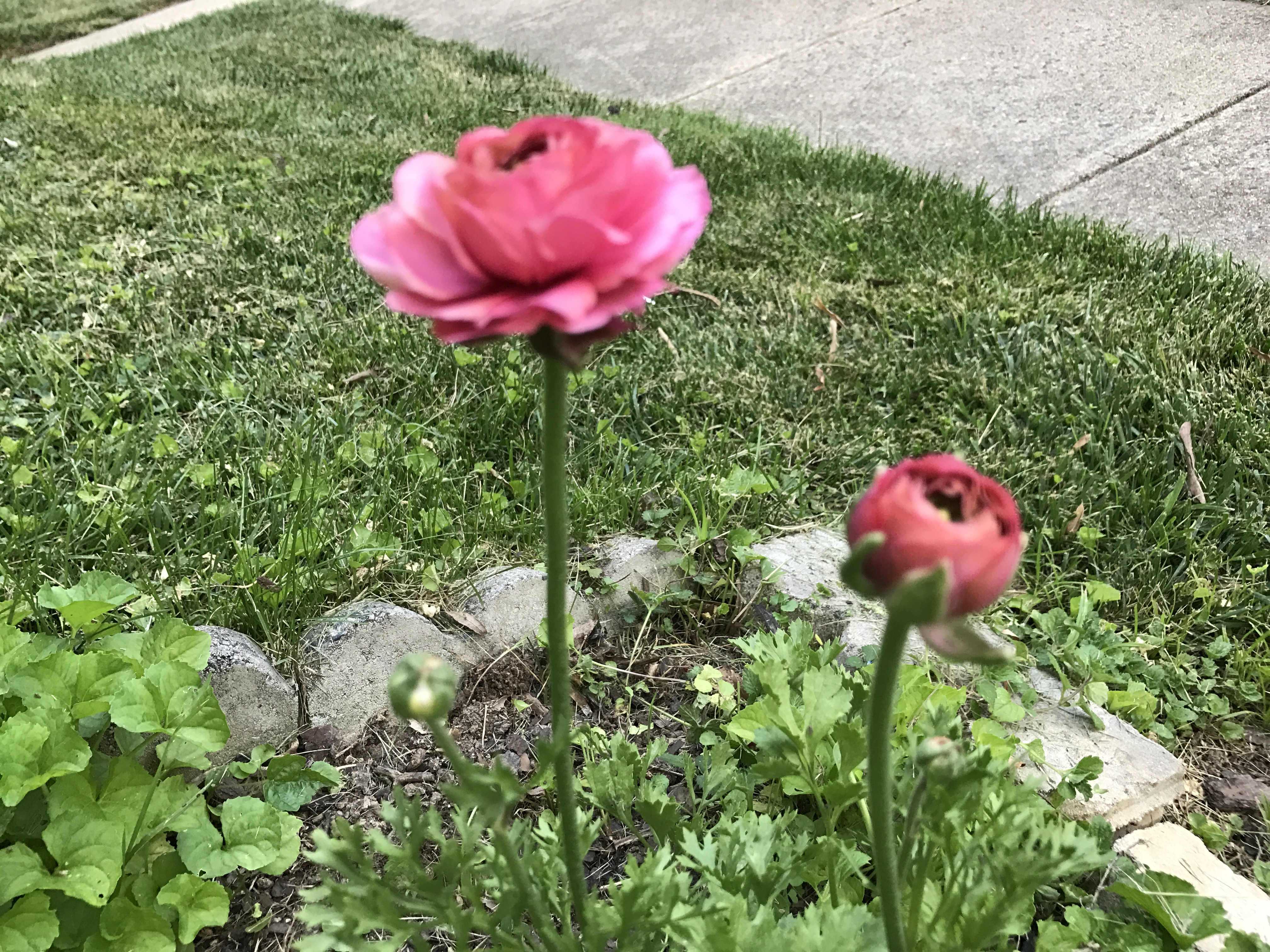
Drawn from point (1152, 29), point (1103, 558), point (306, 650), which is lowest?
point (1103, 558)

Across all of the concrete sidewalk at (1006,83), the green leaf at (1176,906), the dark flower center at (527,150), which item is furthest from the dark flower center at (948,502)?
the concrete sidewalk at (1006,83)

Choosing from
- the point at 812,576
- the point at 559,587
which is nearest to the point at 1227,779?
the point at 812,576

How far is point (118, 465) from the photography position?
7.21 feet

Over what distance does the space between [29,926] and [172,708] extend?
309 millimetres

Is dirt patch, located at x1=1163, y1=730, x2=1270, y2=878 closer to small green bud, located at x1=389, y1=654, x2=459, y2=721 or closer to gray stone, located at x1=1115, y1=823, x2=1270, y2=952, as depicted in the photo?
gray stone, located at x1=1115, y1=823, x2=1270, y2=952

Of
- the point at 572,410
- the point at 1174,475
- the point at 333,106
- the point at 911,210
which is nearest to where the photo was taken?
the point at 1174,475

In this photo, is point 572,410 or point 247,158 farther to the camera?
point 247,158

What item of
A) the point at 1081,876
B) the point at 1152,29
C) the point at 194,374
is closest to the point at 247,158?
the point at 194,374

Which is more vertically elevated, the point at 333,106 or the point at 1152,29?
the point at 1152,29

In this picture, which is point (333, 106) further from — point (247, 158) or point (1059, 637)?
point (1059, 637)

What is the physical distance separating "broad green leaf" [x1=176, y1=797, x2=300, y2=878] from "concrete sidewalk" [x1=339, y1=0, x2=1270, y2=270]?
3606mm

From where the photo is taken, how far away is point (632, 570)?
1997mm

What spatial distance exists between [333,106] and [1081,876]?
537cm

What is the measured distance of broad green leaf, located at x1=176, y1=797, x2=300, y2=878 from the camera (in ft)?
4.29
